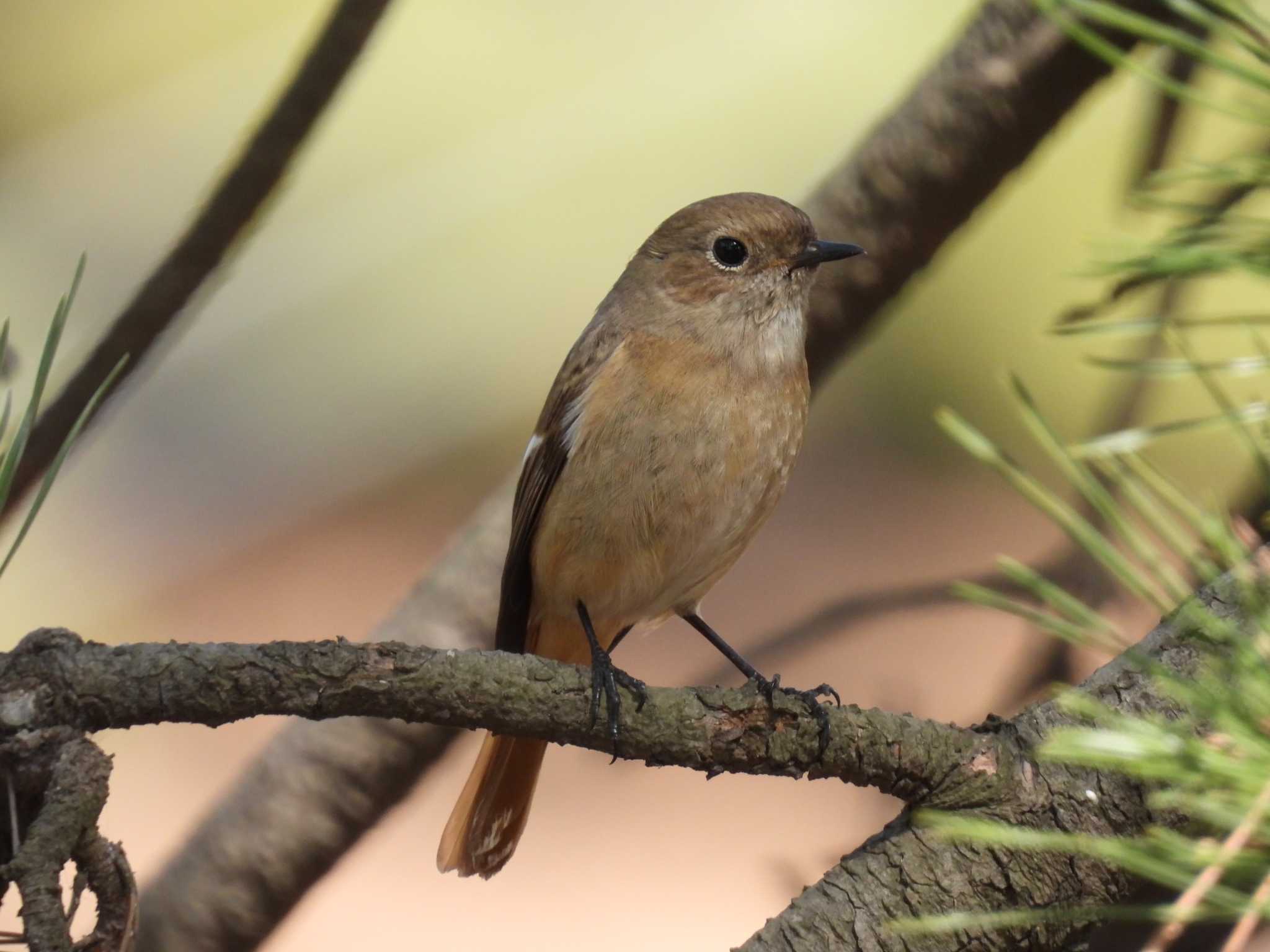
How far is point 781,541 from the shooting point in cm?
779

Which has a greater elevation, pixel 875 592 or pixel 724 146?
pixel 724 146

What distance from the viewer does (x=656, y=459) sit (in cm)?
328

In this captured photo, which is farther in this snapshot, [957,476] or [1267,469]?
[957,476]

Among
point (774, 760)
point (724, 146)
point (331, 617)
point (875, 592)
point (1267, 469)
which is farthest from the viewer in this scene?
point (331, 617)

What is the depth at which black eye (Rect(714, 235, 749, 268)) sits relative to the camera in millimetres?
3693

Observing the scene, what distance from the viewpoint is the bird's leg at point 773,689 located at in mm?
2260

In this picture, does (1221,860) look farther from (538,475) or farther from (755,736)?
(538,475)

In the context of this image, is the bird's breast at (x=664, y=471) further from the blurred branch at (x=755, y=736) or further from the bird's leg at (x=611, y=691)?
the blurred branch at (x=755, y=736)

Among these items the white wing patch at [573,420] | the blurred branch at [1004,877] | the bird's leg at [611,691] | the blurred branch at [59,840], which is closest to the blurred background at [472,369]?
the white wing patch at [573,420]

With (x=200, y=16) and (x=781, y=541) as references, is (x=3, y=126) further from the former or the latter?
(x=781, y=541)


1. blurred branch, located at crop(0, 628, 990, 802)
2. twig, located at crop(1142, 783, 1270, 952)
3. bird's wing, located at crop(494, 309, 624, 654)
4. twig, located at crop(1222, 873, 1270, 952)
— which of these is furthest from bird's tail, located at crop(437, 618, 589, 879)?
twig, located at crop(1142, 783, 1270, 952)

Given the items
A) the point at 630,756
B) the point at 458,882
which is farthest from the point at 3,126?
the point at 630,756

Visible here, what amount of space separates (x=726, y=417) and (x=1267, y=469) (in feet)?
6.22

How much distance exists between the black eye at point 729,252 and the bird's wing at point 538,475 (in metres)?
0.34
